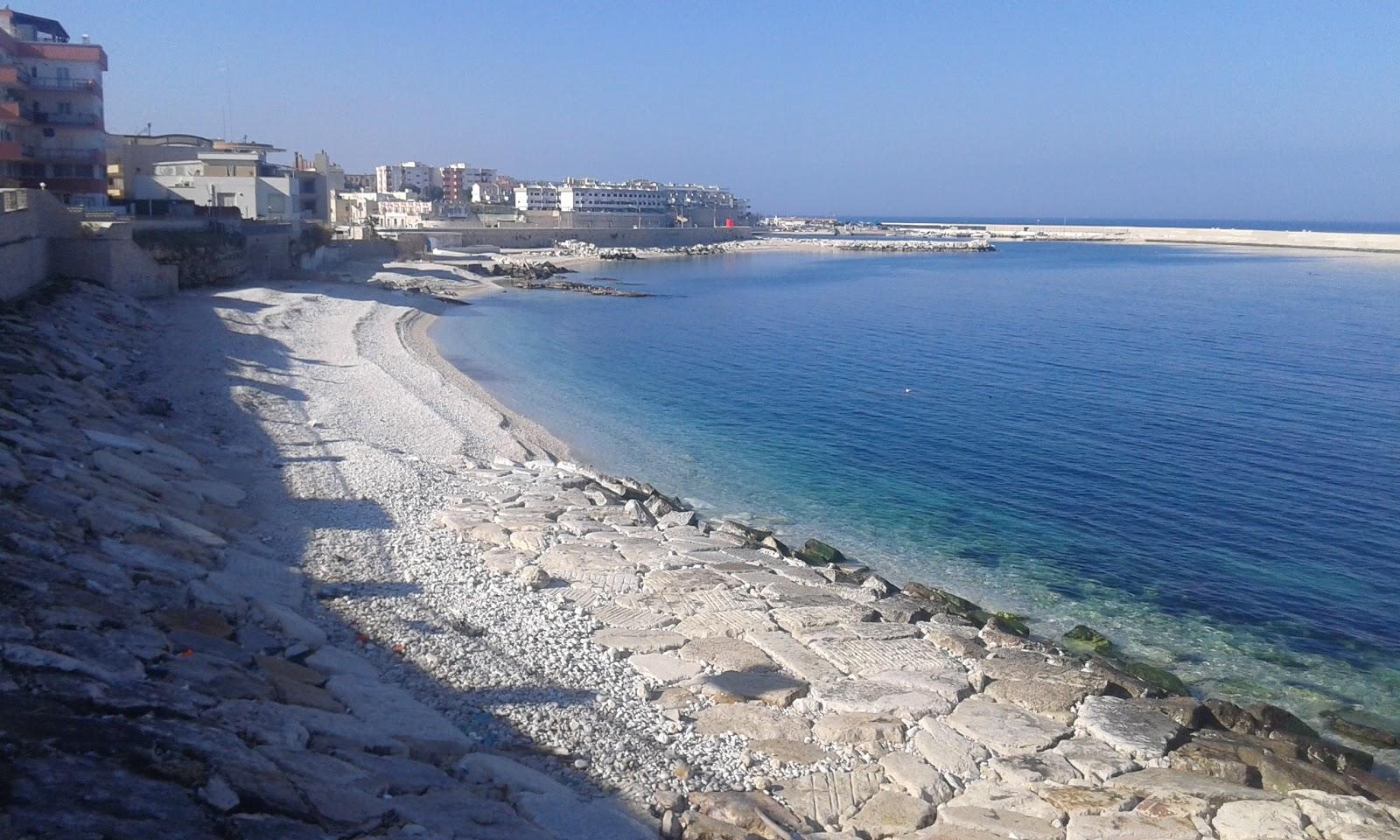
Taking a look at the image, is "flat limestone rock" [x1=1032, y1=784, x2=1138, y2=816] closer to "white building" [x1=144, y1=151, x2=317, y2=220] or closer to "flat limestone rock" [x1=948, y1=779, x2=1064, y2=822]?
"flat limestone rock" [x1=948, y1=779, x2=1064, y2=822]

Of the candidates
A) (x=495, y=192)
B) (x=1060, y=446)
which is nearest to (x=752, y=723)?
(x=1060, y=446)

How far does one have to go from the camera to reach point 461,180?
152875 mm

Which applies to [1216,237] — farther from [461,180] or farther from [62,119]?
[62,119]

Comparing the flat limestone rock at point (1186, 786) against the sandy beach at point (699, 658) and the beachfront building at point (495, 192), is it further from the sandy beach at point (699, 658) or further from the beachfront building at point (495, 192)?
the beachfront building at point (495, 192)

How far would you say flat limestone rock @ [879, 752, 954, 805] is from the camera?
8148 millimetres

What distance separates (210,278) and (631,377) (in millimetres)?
15820

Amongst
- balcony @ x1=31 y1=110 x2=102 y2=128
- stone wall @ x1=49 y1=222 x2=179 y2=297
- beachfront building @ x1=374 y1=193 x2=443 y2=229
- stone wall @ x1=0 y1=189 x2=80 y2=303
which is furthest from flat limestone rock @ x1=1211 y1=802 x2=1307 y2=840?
beachfront building @ x1=374 y1=193 x2=443 y2=229

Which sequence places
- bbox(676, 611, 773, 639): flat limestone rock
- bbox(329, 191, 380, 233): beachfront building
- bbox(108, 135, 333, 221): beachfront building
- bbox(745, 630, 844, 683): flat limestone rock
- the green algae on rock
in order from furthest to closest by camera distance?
bbox(329, 191, 380, 233): beachfront building, bbox(108, 135, 333, 221): beachfront building, the green algae on rock, bbox(676, 611, 773, 639): flat limestone rock, bbox(745, 630, 844, 683): flat limestone rock

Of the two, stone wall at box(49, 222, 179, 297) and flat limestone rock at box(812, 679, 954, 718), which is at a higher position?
stone wall at box(49, 222, 179, 297)

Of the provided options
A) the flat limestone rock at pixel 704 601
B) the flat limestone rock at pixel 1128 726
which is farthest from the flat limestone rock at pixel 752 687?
the flat limestone rock at pixel 1128 726

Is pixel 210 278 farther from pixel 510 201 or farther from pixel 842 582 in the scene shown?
pixel 510 201

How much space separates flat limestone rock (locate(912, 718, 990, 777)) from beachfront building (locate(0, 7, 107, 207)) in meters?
36.0

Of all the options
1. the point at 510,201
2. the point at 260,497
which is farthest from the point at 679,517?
the point at 510,201

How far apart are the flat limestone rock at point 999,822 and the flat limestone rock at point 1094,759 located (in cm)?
106
